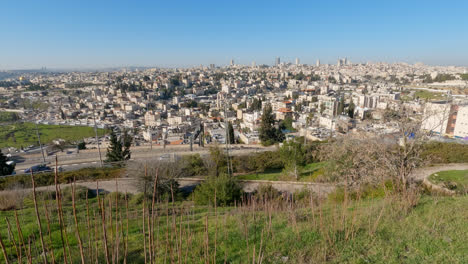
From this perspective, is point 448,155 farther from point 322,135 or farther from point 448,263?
point 322,135

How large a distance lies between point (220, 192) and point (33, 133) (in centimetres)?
2892

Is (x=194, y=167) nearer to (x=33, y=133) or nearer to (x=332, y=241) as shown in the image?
(x=332, y=241)

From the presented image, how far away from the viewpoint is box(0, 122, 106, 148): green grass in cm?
2262

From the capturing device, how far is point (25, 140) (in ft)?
75.5

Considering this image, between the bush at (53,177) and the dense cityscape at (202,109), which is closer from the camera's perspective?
the bush at (53,177)

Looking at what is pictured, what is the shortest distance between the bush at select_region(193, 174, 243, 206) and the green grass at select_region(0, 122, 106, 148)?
23.9 m

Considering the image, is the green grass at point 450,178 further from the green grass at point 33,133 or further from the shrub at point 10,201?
the green grass at point 33,133

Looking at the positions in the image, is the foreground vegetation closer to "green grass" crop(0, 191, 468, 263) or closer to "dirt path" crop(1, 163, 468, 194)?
"green grass" crop(0, 191, 468, 263)

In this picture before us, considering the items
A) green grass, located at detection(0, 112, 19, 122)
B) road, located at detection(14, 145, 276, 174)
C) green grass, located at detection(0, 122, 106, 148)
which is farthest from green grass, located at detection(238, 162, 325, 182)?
green grass, located at detection(0, 112, 19, 122)

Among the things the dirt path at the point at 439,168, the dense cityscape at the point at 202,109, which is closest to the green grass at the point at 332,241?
the dense cityscape at the point at 202,109

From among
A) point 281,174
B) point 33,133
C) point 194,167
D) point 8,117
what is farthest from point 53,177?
point 8,117

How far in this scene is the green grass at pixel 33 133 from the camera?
2262 centimetres

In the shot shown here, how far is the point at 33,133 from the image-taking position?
25.5m

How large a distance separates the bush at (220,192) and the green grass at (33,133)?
23861 mm
